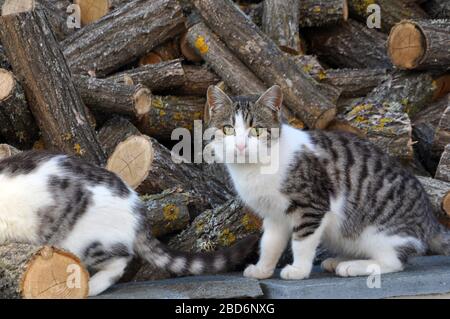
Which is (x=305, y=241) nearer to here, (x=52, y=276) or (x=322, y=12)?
(x=52, y=276)

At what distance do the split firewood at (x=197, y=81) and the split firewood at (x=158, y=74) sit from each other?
0.45 ft

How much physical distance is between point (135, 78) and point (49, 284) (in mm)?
3036

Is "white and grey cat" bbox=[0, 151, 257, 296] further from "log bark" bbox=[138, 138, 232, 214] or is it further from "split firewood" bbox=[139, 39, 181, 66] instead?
"split firewood" bbox=[139, 39, 181, 66]

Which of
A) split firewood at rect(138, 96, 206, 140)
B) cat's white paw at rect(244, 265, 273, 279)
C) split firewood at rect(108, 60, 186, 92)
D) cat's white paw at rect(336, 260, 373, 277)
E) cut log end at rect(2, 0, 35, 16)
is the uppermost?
cut log end at rect(2, 0, 35, 16)

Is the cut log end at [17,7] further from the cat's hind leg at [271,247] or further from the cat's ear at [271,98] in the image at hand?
the cat's hind leg at [271,247]

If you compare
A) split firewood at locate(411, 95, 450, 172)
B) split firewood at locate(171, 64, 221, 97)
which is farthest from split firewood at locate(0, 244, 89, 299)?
split firewood at locate(411, 95, 450, 172)

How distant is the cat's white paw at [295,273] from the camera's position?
422cm

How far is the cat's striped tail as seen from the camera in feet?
13.9

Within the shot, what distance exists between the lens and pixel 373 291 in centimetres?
391

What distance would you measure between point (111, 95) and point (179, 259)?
1947mm

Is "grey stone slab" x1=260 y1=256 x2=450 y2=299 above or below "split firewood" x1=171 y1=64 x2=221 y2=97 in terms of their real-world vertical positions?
below

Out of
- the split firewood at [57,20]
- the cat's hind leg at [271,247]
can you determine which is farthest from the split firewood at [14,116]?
the cat's hind leg at [271,247]

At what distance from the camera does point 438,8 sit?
7.47 meters

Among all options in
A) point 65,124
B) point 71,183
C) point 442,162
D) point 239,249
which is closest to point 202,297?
point 239,249
